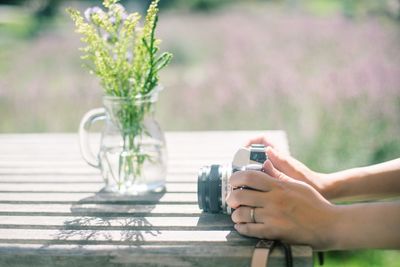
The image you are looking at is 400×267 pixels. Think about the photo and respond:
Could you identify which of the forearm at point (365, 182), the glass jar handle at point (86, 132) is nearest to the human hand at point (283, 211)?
the forearm at point (365, 182)

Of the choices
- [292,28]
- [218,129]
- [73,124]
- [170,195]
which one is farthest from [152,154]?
[292,28]

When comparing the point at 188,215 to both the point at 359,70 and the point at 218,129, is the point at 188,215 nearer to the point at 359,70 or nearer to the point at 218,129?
the point at 218,129

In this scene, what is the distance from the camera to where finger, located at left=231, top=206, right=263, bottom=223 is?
132 cm

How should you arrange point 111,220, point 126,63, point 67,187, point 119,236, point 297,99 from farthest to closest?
point 297,99, point 67,187, point 126,63, point 111,220, point 119,236

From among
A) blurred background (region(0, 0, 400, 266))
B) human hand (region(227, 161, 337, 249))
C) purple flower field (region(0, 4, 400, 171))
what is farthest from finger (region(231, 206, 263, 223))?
purple flower field (region(0, 4, 400, 171))

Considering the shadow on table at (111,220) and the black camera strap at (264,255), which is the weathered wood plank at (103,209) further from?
the black camera strap at (264,255)

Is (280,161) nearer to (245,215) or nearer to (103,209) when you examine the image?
(245,215)

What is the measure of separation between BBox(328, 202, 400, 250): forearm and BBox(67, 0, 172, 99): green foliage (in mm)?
586

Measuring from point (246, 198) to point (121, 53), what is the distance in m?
0.53

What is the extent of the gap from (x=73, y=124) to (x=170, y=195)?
2251 millimetres

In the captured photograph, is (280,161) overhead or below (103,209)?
overhead

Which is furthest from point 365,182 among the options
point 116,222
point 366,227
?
point 116,222

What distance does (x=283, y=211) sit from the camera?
4.27 feet

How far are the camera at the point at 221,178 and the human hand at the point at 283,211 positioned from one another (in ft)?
0.25
